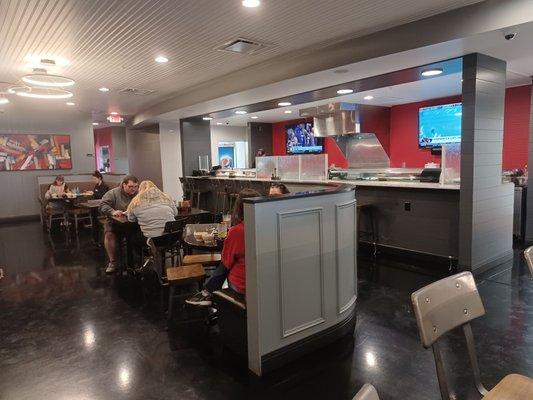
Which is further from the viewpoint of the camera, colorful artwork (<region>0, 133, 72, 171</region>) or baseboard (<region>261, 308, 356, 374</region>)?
colorful artwork (<region>0, 133, 72, 171</region>)

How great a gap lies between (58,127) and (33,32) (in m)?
6.97

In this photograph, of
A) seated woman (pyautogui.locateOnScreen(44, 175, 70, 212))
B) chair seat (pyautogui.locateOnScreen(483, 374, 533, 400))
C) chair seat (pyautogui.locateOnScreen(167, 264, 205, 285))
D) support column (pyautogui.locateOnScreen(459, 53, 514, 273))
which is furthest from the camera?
seated woman (pyautogui.locateOnScreen(44, 175, 70, 212))

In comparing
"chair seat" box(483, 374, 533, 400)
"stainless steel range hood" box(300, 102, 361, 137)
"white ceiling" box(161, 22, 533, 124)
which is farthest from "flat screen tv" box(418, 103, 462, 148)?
"chair seat" box(483, 374, 533, 400)

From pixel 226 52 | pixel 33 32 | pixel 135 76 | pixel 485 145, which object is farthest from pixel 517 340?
pixel 135 76

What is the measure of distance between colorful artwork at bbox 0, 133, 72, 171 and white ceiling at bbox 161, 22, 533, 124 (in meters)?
5.16

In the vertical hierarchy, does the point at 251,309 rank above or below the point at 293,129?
below

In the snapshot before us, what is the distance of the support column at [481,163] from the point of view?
13.9ft

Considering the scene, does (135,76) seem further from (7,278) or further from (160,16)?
(7,278)

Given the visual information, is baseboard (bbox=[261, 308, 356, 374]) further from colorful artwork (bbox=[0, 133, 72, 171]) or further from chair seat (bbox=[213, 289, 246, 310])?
colorful artwork (bbox=[0, 133, 72, 171])

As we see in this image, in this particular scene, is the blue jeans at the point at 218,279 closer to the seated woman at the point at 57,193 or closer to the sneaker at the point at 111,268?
the sneaker at the point at 111,268

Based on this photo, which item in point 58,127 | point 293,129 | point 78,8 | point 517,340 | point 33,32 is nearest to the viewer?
point 517,340

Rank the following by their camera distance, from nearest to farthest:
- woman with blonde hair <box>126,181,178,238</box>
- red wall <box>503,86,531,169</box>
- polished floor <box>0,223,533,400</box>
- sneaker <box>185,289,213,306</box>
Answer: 1. polished floor <box>0,223,533,400</box>
2. sneaker <box>185,289,213,306</box>
3. woman with blonde hair <box>126,181,178,238</box>
4. red wall <box>503,86,531,169</box>

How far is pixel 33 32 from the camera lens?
396cm

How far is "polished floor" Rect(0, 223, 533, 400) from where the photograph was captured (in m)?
2.36
